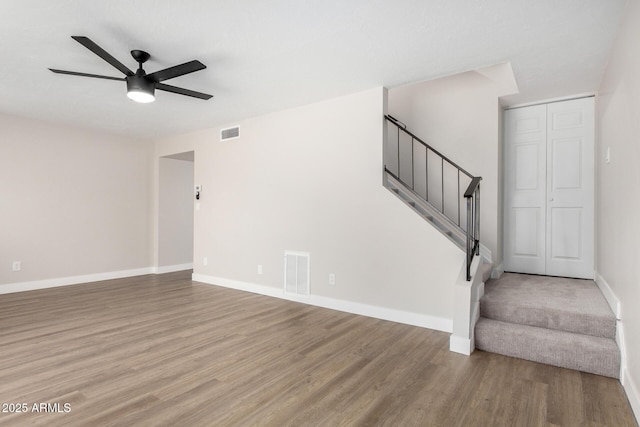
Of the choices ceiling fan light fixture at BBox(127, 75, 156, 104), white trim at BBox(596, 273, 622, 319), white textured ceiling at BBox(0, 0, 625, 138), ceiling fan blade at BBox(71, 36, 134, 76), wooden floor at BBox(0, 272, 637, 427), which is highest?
white textured ceiling at BBox(0, 0, 625, 138)

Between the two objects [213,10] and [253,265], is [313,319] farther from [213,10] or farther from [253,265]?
[213,10]

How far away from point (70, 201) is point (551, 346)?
22.3 ft

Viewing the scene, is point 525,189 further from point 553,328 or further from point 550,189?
point 553,328

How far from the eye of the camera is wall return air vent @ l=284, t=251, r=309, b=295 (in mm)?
4309

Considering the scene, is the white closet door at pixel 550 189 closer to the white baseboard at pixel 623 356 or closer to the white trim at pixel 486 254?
the white trim at pixel 486 254

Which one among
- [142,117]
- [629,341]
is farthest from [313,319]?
[142,117]

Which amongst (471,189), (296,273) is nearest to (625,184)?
(471,189)

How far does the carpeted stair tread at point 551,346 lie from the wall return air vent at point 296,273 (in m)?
2.14

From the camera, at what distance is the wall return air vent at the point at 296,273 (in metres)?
4.31

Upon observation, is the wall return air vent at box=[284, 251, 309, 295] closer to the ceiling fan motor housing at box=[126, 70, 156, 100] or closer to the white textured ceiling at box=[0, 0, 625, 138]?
the white textured ceiling at box=[0, 0, 625, 138]

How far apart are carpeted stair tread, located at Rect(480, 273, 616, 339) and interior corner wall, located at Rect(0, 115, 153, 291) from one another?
6.11 meters

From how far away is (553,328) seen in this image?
2721mm

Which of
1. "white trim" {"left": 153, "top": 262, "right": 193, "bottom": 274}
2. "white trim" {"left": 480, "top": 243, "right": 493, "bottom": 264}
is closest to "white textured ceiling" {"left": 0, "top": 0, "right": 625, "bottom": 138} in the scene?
"white trim" {"left": 480, "top": 243, "right": 493, "bottom": 264}

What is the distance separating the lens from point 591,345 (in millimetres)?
2430
